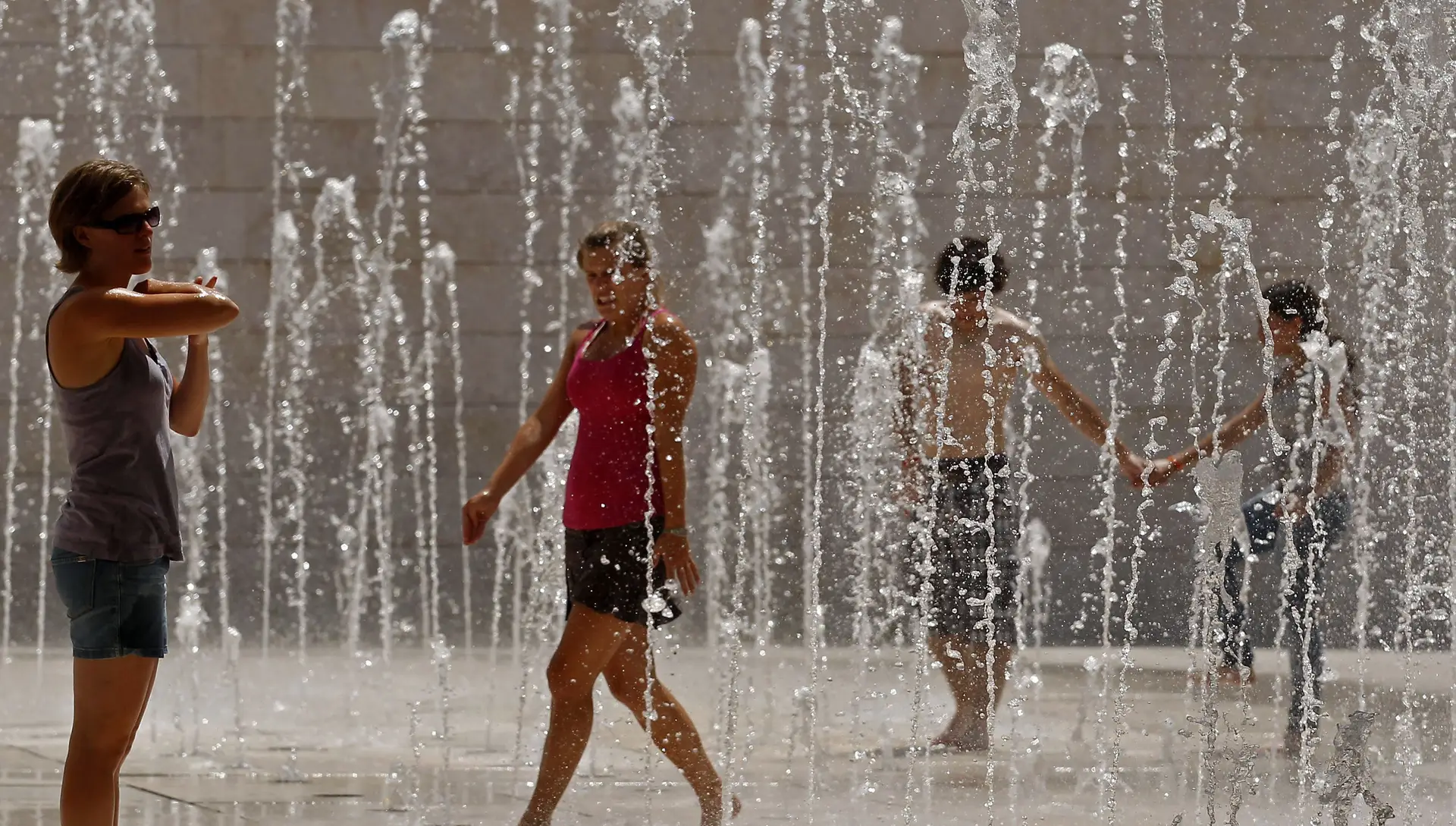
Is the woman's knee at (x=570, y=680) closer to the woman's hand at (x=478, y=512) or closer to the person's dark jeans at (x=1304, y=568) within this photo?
the woman's hand at (x=478, y=512)

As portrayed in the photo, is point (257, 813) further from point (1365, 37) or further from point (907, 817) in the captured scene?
point (1365, 37)

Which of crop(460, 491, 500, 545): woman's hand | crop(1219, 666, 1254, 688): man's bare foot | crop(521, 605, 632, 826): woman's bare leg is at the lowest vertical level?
crop(1219, 666, 1254, 688): man's bare foot

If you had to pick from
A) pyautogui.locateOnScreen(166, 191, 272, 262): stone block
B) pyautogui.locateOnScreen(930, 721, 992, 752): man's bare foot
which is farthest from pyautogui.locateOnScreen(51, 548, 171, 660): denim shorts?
pyautogui.locateOnScreen(166, 191, 272, 262): stone block

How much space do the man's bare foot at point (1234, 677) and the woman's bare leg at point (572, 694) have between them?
2.76 meters

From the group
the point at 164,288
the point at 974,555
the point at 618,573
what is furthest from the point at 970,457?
the point at 164,288

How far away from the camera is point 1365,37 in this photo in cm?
798

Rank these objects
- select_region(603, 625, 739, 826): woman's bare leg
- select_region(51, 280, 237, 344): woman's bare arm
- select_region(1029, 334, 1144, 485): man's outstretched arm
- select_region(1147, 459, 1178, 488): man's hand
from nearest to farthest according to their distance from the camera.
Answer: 1. select_region(51, 280, 237, 344): woman's bare arm
2. select_region(603, 625, 739, 826): woman's bare leg
3. select_region(1147, 459, 1178, 488): man's hand
4. select_region(1029, 334, 1144, 485): man's outstretched arm

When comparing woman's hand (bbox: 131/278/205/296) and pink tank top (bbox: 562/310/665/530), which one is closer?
woman's hand (bbox: 131/278/205/296)

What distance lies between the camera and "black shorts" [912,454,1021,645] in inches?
201

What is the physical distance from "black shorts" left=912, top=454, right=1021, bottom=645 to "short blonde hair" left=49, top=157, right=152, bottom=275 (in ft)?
8.74

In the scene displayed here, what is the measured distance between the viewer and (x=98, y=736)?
300cm

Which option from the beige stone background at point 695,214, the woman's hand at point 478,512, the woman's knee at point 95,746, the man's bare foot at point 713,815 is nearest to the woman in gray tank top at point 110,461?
the woman's knee at point 95,746

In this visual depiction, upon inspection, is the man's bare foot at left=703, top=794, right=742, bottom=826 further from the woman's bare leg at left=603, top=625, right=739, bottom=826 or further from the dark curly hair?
the dark curly hair

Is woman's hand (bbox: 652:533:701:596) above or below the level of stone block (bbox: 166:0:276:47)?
below
